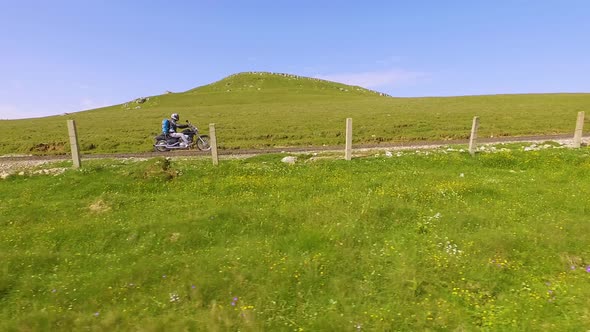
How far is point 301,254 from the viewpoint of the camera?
726cm

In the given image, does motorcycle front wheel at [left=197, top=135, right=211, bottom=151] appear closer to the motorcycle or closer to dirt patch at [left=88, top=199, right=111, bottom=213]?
the motorcycle

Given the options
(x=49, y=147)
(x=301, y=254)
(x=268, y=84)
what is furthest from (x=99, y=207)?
(x=268, y=84)

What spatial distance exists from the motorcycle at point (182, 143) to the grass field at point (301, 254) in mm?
10239

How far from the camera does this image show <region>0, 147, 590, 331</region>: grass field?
5.63 meters

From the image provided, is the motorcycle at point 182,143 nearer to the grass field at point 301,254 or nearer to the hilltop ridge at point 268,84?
the grass field at point 301,254

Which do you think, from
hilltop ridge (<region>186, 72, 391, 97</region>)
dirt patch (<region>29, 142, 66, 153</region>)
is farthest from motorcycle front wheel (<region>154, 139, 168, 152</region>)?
hilltop ridge (<region>186, 72, 391, 97</region>)

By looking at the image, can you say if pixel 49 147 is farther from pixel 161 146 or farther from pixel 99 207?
pixel 99 207

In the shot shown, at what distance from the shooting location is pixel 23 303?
6160 millimetres

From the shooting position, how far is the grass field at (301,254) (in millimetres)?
5633

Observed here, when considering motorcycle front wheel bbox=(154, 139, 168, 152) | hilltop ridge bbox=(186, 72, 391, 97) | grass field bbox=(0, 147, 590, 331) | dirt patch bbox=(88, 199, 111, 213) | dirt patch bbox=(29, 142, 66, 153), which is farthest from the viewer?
hilltop ridge bbox=(186, 72, 391, 97)

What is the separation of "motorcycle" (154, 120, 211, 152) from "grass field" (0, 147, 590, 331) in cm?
1024

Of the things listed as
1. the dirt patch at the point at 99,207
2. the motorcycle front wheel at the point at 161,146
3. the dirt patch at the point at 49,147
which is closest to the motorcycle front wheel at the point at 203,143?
the motorcycle front wheel at the point at 161,146

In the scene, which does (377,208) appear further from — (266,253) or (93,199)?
(93,199)

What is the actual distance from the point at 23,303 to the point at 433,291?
260 inches
